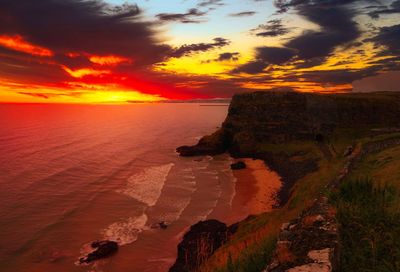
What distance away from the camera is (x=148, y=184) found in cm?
4375

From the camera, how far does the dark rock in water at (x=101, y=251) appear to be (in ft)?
77.7

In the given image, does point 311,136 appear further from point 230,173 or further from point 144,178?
point 144,178

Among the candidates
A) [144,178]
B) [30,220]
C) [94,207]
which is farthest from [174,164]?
[30,220]

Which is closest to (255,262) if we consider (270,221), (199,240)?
(270,221)

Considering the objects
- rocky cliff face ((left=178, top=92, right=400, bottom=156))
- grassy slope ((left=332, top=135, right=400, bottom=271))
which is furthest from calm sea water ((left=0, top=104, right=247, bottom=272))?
grassy slope ((left=332, top=135, right=400, bottom=271))

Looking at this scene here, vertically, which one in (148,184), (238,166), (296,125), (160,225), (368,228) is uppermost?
(368,228)

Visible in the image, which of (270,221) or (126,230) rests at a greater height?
(270,221)

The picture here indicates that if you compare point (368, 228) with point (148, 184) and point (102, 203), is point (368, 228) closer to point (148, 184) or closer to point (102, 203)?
point (102, 203)

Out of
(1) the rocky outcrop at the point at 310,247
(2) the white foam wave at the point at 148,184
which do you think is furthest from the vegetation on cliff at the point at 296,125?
(1) the rocky outcrop at the point at 310,247

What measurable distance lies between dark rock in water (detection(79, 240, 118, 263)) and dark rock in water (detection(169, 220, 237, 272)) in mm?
4921

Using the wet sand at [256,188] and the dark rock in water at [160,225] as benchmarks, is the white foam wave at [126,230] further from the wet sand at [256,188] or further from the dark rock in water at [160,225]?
the wet sand at [256,188]

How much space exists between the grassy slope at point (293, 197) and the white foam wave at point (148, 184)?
14.9m

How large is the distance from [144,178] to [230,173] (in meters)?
12.5

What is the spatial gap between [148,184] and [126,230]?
15246 mm
